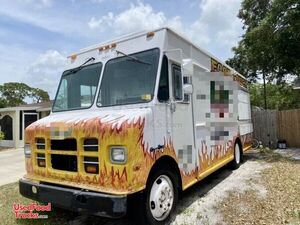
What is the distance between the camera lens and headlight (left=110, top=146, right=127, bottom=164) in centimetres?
391

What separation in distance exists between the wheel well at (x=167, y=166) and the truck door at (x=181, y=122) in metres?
0.17

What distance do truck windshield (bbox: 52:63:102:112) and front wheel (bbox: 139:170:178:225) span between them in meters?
1.64

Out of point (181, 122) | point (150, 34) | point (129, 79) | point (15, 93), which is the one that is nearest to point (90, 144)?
point (129, 79)

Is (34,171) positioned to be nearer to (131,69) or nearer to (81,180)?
(81,180)

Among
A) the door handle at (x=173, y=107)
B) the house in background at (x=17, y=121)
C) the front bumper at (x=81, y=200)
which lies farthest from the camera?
the house in background at (x=17, y=121)

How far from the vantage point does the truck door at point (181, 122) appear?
4922mm

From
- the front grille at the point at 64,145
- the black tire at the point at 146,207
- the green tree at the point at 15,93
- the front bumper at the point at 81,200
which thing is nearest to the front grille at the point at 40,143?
the front grille at the point at 64,145

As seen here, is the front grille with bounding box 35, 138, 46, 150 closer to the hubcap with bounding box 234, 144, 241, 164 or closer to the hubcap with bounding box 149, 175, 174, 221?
the hubcap with bounding box 149, 175, 174, 221

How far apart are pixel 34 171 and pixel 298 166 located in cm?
718

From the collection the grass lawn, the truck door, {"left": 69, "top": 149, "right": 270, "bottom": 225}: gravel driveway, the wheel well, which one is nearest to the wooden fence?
{"left": 69, "top": 149, "right": 270, "bottom": 225}: gravel driveway

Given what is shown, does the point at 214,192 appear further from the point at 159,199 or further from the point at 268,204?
the point at 159,199

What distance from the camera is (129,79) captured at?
479 cm

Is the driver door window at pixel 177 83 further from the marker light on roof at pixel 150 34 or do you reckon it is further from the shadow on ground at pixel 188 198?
the shadow on ground at pixel 188 198

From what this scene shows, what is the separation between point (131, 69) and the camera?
4848 millimetres
